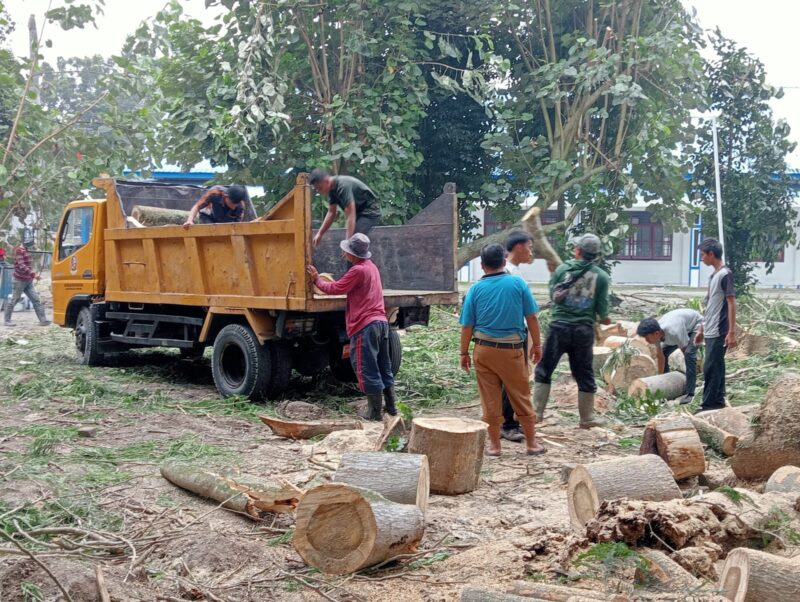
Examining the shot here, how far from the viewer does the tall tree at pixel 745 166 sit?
17094 millimetres

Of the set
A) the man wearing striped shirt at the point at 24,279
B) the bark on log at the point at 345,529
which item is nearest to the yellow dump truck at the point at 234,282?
the bark on log at the point at 345,529

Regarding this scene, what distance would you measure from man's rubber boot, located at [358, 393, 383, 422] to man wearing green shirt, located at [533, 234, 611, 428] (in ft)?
4.78

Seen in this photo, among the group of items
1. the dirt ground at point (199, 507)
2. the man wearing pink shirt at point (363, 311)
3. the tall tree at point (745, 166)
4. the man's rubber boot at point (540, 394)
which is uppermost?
the tall tree at point (745, 166)

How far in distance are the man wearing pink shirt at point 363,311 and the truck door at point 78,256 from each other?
433cm

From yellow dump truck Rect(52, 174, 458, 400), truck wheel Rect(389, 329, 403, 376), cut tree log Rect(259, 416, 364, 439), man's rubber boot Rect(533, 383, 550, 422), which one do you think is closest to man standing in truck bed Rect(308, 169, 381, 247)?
yellow dump truck Rect(52, 174, 458, 400)

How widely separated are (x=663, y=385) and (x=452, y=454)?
408cm

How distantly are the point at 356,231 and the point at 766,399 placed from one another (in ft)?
15.0

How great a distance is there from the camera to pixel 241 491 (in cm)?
511

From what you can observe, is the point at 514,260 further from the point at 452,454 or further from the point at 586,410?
the point at 452,454

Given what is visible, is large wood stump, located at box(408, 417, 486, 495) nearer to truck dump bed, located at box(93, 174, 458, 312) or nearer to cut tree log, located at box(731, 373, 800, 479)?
cut tree log, located at box(731, 373, 800, 479)

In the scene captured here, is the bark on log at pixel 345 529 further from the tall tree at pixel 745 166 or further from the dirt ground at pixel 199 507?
the tall tree at pixel 745 166

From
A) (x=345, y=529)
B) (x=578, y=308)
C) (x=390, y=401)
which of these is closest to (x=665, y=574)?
(x=345, y=529)

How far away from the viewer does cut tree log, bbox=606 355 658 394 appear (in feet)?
31.3

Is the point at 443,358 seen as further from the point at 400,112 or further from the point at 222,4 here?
the point at 222,4
